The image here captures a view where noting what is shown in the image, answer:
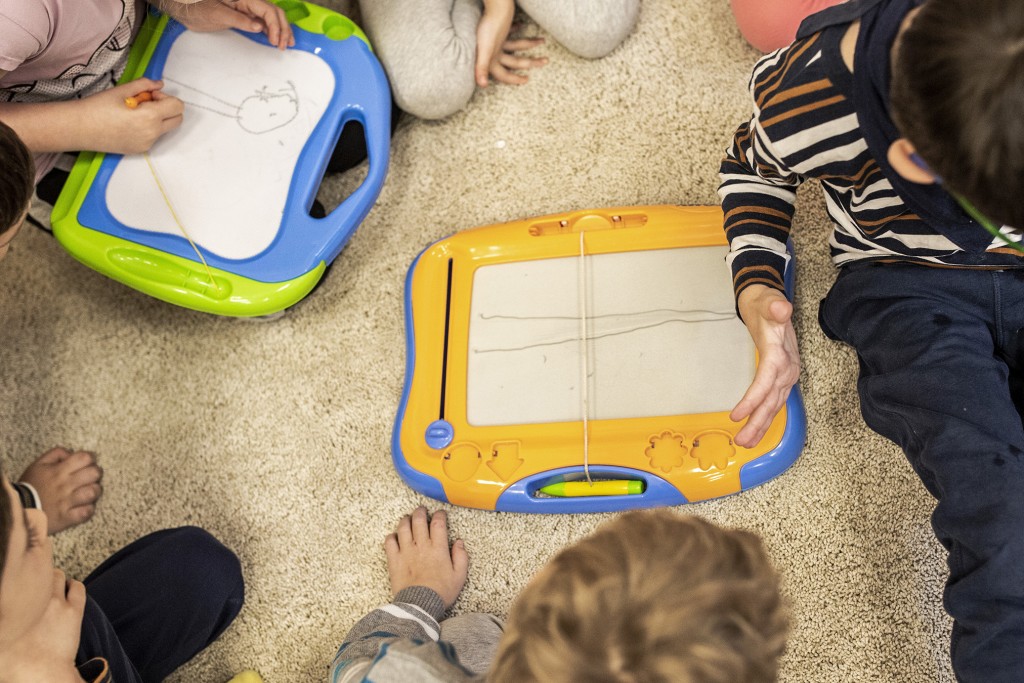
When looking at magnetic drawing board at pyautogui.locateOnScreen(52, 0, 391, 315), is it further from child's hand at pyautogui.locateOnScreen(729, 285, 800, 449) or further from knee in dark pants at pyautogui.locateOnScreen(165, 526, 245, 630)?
child's hand at pyautogui.locateOnScreen(729, 285, 800, 449)

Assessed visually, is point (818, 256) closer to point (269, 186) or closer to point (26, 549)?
point (269, 186)

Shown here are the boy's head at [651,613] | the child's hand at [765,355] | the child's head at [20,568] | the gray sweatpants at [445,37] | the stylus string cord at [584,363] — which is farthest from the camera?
the gray sweatpants at [445,37]

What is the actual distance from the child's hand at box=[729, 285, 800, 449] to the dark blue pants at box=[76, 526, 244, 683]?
47 centimetres

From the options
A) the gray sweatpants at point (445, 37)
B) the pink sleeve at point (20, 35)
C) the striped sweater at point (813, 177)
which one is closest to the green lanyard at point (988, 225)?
the striped sweater at point (813, 177)

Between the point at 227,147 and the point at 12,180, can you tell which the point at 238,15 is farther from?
the point at 12,180

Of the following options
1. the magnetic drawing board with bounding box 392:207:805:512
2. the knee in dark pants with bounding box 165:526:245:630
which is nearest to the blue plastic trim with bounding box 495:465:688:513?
the magnetic drawing board with bounding box 392:207:805:512

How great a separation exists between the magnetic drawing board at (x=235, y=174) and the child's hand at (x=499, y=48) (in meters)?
0.11

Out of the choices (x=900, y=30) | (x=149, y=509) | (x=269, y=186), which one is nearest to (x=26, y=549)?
(x=149, y=509)

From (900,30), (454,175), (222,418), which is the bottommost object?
(222,418)

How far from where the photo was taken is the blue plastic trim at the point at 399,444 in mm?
766

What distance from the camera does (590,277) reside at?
78 cm

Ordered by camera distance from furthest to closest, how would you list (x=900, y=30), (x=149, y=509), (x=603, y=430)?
(x=149, y=509) → (x=603, y=430) → (x=900, y=30)

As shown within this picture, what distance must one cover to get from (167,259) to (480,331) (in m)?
0.30

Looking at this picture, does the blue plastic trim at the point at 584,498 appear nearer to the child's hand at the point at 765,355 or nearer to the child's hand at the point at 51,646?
the child's hand at the point at 765,355
